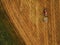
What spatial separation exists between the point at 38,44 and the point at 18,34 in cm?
21

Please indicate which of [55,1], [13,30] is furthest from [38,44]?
[55,1]

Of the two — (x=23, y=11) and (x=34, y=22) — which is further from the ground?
(x=23, y=11)

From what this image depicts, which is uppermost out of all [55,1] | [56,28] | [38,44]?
[55,1]

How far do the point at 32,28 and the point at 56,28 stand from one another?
230 mm

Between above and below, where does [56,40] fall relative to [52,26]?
below

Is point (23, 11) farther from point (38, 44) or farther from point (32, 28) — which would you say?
point (38, 44)

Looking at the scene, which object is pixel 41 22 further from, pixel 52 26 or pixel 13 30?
pixel 13 30

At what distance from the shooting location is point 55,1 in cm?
181

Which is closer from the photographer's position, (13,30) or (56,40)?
(13,30)

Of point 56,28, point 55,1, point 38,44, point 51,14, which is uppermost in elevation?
point 55,1

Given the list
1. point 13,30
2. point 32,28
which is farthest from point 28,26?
point 13,30

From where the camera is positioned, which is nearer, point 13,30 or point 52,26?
point 13,30

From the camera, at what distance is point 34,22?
5.81ft

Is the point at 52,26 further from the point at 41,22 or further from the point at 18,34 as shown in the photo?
the point at 18,34
